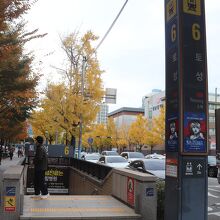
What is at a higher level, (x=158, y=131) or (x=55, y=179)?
(x=158, y=131)

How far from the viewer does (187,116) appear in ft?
19.9

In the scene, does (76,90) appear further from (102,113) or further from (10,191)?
(102,113)

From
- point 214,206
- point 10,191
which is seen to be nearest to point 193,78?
point 10,191

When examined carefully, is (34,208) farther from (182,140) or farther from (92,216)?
(182,140)

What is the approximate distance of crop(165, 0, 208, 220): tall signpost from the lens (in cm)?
607

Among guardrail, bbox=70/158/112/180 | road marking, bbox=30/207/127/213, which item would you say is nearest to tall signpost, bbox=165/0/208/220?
road marking, bbox=30/207/127/213

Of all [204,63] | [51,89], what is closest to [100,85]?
[51,89]

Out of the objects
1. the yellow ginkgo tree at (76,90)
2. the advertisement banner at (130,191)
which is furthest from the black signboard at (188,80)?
the yellow ginkgo tree at (76,90)

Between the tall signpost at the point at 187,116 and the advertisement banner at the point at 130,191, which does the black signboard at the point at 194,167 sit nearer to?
the tall signpost at the point at 187,116

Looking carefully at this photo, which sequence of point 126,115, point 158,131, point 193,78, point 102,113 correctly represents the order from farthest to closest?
1. point 126,115
2. point 102,113
3. point 158,131
4. point 193,78

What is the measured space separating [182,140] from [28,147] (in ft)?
78.2

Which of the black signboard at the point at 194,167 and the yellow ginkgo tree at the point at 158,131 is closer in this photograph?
the black signboard at the point at 194,167

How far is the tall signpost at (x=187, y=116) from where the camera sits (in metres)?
6.07

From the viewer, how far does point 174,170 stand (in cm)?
618
